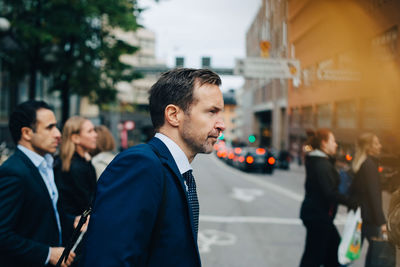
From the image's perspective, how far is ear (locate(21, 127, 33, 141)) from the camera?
2.79m

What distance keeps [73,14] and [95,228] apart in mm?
11794

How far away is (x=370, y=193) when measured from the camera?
357cm

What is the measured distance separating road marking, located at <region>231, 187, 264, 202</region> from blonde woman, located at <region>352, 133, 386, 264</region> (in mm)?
8569

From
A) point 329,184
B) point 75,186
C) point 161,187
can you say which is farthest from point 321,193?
point 161,187

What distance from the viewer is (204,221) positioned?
885 centimetres

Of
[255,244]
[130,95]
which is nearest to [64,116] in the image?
[255,244]

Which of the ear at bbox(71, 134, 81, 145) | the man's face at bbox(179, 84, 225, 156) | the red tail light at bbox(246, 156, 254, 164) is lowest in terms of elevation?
the red tail light at bbox(246, 156, 254, 164)

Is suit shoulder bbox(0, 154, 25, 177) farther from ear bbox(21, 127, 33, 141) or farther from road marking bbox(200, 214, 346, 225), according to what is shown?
road marking bbox(200, 214, 346, 225)

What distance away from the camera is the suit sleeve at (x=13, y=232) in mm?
2236

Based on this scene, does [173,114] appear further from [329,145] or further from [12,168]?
[329,145]

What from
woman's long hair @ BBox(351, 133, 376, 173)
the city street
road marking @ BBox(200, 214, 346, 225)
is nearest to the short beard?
woman's long hair @ BBox(351, 133, 376, 173)

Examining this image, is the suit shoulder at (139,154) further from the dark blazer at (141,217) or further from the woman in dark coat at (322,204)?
the woman in dark coat at (322,204)

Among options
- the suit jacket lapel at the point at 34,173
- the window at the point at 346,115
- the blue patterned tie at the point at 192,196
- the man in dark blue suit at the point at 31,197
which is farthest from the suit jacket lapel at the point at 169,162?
the window at the point at 346,115

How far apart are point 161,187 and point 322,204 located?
10.2 feet
